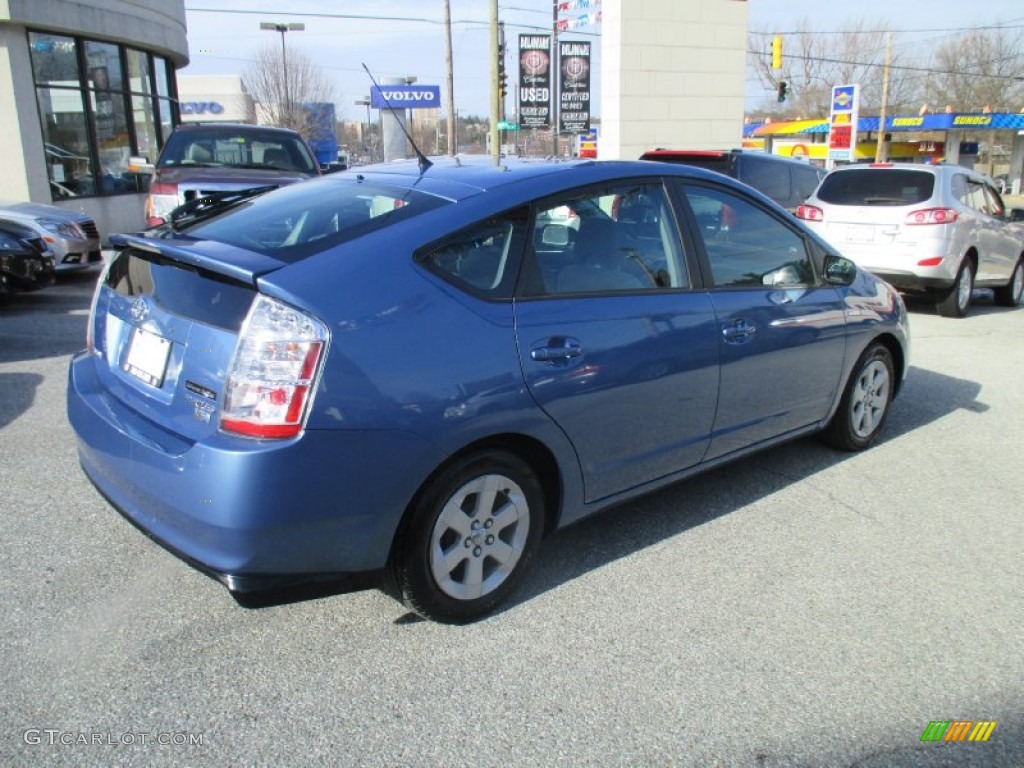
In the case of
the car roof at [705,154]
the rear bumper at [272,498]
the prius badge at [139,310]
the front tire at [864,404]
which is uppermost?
the car roof at [705,154]

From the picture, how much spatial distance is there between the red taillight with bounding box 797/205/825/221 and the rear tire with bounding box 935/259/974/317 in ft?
5.33

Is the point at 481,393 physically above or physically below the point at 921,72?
below

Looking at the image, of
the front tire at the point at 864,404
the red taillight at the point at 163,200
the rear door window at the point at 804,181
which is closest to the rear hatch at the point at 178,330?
the front tire at the point at 864,404

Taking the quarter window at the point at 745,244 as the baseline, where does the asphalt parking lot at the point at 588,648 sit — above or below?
below

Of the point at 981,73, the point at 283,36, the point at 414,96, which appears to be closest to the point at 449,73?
the point at 414,96

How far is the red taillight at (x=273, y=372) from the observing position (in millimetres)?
2508

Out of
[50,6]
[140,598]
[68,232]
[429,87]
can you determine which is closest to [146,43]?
[50,6]

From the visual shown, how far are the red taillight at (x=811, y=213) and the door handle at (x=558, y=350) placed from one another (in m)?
7.76

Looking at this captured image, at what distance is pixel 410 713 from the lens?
103 inches

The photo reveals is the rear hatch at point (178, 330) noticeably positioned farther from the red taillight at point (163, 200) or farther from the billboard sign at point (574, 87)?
the billboard sign at point (574, 87)

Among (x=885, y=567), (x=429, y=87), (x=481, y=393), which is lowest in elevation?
(x=885, y=567)

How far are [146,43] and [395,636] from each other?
17.9 meters

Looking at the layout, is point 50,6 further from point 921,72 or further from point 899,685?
point 921,72
